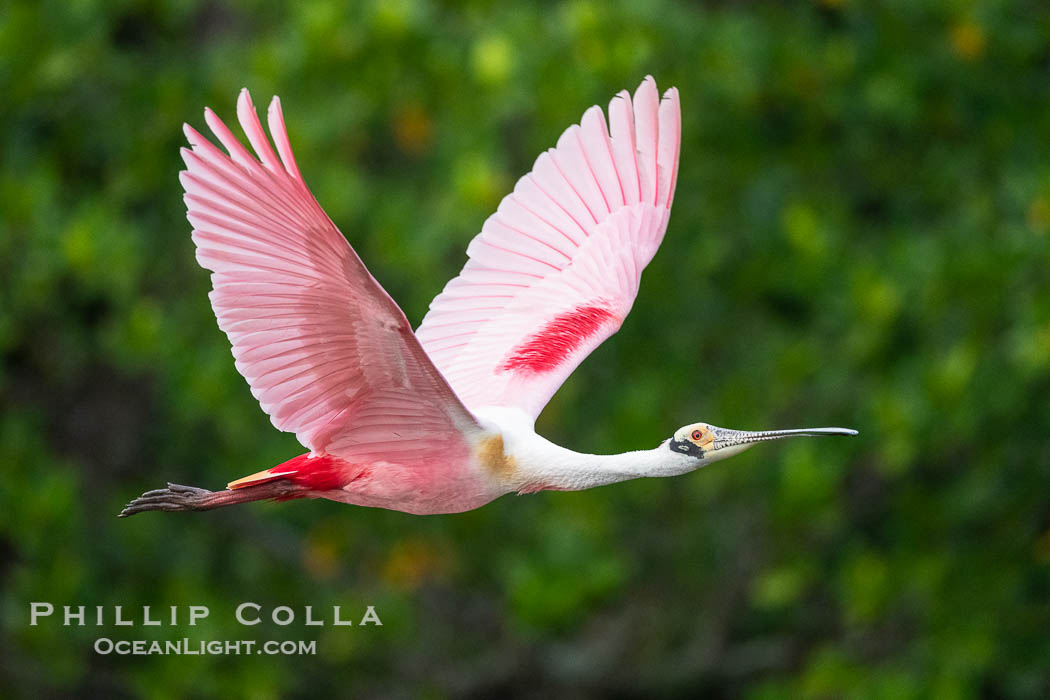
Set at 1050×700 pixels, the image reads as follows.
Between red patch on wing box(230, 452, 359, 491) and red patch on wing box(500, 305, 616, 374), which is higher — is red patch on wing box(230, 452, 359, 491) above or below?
below

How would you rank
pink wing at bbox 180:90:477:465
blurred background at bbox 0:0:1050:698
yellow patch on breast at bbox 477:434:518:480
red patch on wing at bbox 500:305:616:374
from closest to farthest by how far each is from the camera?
pink wing at bbox 180:90:477:465
yellow patch on breast at bbox 477:434:518:480
red patch on wing at bbox 500:305:616:374
blurred background at bbox 0:0:1050:698

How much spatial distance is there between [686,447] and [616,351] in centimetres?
428

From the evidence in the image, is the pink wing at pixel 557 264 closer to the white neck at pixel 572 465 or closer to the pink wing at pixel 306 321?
the white neck at pixel 572 465

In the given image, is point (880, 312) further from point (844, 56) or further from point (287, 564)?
point (287, 564)

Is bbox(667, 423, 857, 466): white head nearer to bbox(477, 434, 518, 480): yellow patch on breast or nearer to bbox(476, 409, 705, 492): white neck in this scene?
bbox(476, 409, 705, 492): white neck

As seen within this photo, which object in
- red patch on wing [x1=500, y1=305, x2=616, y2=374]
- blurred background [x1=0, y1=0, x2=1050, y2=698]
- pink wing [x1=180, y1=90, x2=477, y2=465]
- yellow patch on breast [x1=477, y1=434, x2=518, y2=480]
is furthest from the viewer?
blurred background [x1=0, y1=0, x2=1050, y2=698]

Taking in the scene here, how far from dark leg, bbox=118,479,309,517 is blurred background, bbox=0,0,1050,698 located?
3104mm

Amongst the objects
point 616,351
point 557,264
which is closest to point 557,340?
point 557,264

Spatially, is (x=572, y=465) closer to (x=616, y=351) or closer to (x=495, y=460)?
(x=495, y=460)

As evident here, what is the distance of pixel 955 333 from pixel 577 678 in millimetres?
2291

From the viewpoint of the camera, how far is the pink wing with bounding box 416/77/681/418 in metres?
3.90

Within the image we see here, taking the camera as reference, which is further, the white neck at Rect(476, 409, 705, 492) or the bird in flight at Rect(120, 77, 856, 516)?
the white neck at Rect(476, 409, 705, 492)

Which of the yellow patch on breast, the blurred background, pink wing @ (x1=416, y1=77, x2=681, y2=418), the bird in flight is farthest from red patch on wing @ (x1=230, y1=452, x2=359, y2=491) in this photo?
the blurred background

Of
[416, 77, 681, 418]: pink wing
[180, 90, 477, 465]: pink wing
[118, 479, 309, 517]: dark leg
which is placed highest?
[416, 77, 681, 418]: pink wing
